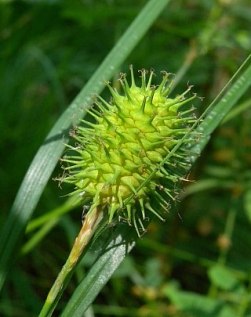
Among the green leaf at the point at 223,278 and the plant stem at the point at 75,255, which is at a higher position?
the green leaf at the point at 223,278

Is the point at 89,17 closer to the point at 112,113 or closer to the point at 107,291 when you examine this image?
the point at 107,291

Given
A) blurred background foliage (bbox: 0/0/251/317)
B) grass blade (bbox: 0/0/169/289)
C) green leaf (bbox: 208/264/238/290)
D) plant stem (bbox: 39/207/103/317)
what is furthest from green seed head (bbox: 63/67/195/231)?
blurred background foliage (bbox: 0/0/251/317)

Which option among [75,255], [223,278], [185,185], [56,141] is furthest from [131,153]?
[185,185]

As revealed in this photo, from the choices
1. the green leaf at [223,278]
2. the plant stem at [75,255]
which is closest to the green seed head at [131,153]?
the plant stem at [75,255]

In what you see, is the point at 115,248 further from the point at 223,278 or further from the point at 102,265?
the point at 223,278

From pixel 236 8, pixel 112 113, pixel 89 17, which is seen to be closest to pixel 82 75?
pixel 89 17

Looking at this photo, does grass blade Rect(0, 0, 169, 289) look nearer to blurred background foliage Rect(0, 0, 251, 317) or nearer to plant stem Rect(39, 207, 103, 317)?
plant stem Rect(39, 207, 103, 317)

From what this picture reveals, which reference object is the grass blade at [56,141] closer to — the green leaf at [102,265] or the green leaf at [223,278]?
the green leaf at [102,265]

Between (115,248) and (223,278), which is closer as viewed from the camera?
(115,248)
